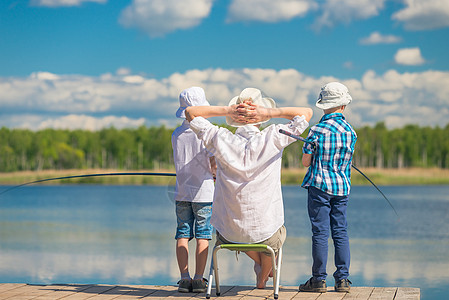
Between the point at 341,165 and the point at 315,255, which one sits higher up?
the point at 341,165

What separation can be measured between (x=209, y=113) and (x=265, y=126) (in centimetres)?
34

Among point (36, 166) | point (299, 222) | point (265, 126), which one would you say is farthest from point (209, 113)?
point (36, 166)

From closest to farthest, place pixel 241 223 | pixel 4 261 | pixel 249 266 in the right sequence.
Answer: pixel 241 223
pixel 249 266
pixel 4 261

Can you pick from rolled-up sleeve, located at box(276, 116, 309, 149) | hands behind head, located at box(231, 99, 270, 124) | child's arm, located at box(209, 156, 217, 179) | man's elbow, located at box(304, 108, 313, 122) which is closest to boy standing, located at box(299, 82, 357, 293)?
man's elbow, located at box(304, 108, 313, 122)

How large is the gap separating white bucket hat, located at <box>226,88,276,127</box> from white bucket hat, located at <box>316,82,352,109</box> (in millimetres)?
354

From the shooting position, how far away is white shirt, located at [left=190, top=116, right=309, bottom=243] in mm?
3508

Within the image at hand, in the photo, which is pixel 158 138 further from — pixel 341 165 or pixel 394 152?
pixel 341 165

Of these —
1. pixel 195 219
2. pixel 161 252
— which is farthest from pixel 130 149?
pixel 195 219

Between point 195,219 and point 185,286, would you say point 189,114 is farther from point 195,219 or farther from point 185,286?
point 185,286

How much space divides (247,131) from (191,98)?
1.72ft

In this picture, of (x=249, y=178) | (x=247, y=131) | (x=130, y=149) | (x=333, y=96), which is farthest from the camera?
(x=130, y=149)

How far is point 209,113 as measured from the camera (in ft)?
12.3

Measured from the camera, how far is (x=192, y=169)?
395cm

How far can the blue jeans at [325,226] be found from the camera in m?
3.80
